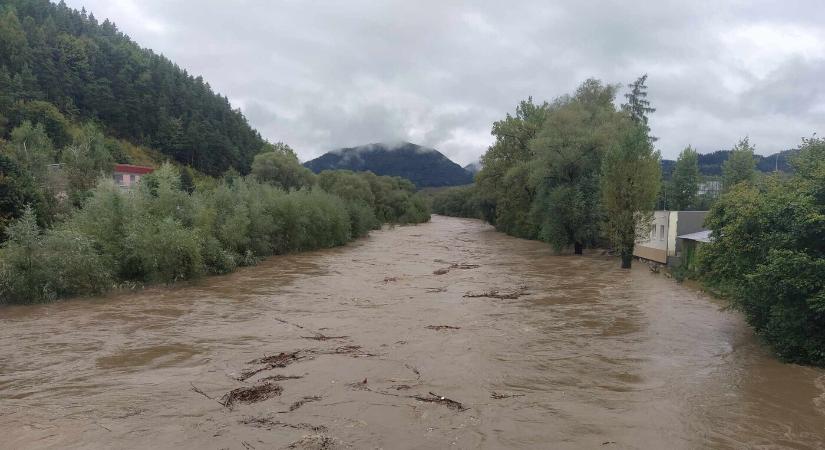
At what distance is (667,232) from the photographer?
26.9m

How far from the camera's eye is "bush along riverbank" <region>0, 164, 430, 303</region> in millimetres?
16109

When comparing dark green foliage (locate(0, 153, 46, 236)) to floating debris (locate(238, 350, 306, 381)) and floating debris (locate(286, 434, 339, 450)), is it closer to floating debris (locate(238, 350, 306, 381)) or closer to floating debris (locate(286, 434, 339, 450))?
floating debris (locate(238, 350, 306, 381))

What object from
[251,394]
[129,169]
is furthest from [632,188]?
[129,169]

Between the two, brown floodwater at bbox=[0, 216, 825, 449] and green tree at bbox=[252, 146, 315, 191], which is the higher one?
green tree at bbox=[252, 146, 315, 191]

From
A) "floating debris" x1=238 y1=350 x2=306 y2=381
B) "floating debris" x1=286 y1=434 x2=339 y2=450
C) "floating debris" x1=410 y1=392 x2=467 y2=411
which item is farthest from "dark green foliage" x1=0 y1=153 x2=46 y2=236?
"floating debris" x1=410 y1=392 x2=467 y2=411

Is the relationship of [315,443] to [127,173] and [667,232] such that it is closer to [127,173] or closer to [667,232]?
[667,232]

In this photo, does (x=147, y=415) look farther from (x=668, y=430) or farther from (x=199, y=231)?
→ (x=199, y=231)

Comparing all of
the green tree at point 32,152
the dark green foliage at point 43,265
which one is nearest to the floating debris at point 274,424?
the dark green foliage at point 43,265

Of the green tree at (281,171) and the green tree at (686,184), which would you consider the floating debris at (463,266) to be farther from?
the green tree at (281,171)

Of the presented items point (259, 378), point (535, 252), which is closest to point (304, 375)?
point (259, 378)

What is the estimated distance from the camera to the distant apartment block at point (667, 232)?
82.7 feet

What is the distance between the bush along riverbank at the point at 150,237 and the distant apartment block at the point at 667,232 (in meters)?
20.7

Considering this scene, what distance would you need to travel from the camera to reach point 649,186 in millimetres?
27656

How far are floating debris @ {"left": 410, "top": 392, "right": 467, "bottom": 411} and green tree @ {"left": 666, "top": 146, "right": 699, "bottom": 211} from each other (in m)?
43.4
